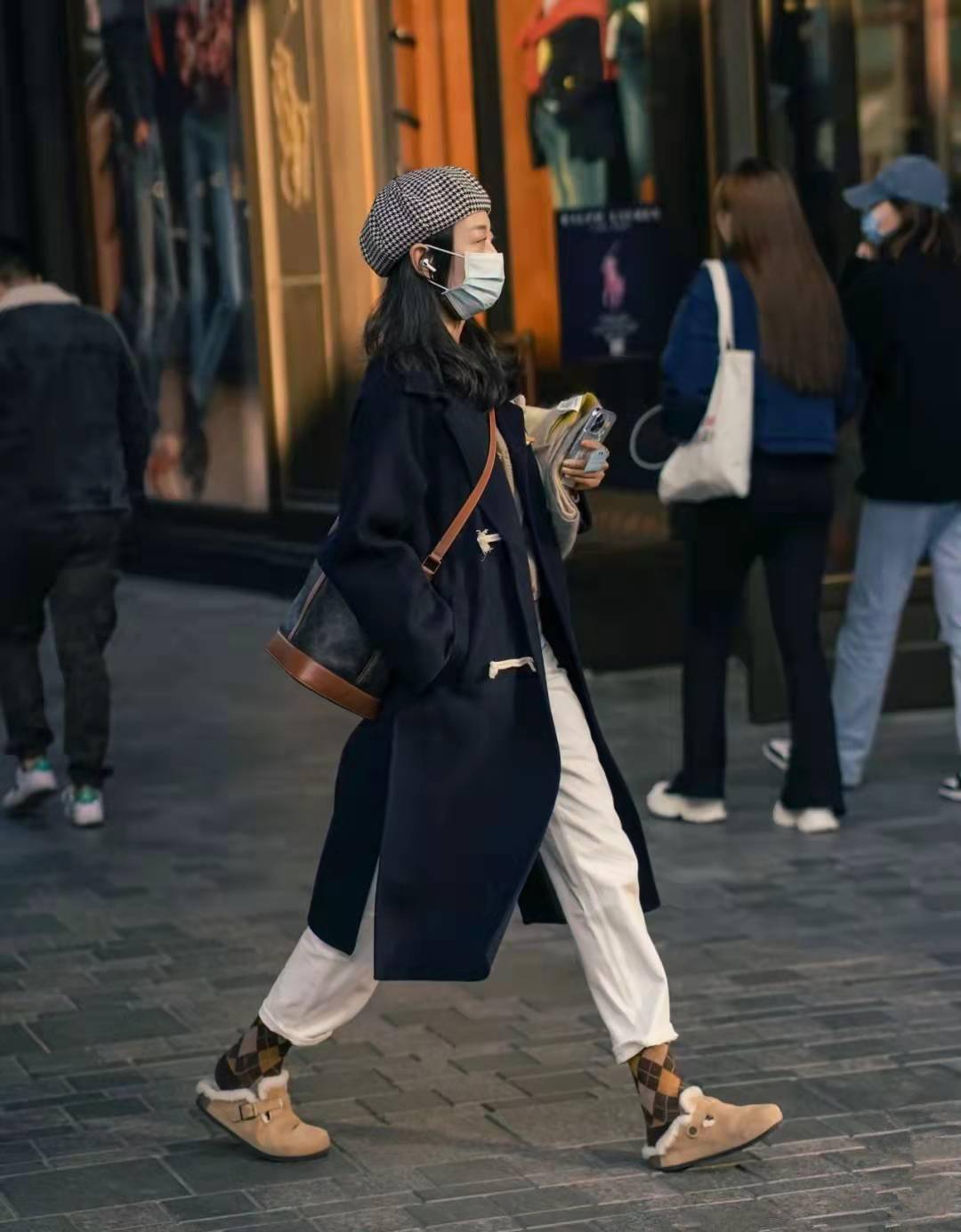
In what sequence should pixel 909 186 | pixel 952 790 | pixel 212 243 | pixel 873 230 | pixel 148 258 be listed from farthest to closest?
pixel 148 258 → pixel 212 243 → pixel 952 790 → pixel 873 230 → pixel 909 186

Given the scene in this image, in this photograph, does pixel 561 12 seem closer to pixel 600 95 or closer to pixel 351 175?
pixel 600 95

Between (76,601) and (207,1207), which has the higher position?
(76,601)

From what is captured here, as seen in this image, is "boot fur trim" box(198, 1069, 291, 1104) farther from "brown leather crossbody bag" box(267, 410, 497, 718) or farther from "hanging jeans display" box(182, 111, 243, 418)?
"hanging jeans display" box(182, 111, 243, 418)

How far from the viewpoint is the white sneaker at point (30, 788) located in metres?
8.52

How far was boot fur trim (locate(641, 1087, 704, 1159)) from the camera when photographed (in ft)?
15.6

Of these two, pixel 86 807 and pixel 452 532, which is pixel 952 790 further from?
pixel 452 532

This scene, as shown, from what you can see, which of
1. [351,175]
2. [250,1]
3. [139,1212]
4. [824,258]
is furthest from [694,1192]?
[250,1]

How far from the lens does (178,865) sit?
25.0 feet

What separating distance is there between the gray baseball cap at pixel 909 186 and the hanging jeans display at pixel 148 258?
24.6ft

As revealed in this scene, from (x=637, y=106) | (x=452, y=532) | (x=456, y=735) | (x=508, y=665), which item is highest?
(x=637, y=106)

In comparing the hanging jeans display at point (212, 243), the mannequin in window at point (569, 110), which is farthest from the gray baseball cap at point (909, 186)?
the hanging jeans display at point (212, 243)

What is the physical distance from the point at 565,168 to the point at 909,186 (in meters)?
3.00

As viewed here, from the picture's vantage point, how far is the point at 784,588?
25.1 feet

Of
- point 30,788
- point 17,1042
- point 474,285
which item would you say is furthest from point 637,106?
point 474,285
